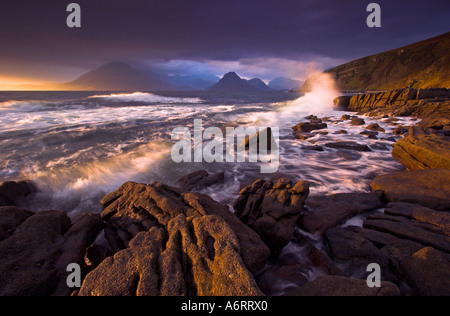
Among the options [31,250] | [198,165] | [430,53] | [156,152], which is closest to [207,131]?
[156,152]

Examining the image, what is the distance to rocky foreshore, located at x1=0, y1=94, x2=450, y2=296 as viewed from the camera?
8.49 ft

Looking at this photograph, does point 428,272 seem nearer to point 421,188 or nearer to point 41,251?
point 421,188

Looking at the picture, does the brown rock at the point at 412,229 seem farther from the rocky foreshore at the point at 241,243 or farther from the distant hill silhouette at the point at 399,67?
the distant hill silhouette at the point at 399,67

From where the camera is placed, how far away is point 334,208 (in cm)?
492

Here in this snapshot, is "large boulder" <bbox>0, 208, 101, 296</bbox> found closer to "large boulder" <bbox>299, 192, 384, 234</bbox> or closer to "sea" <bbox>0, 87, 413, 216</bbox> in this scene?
"sea" <bbox>0, 87, 413, 216</bbox>

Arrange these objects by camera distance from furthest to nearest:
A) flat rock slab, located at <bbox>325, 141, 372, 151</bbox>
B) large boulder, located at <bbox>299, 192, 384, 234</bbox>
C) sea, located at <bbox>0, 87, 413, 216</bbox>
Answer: flat rock slab, located at <bbox>325, 141, 372, 151</bbox> < sea, located at <bbox>0, 87, 413, 216</bbox> < large boulder, located at <bbox>299, 192, 384, 234</bbox>

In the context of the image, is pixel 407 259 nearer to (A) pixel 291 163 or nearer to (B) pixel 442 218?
(B) pixel 442 218

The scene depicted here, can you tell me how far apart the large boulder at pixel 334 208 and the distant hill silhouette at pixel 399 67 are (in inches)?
3076

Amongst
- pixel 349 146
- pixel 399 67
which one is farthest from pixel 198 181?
pixel 399 67

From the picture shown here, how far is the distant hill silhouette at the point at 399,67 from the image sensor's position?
6918 centimetres

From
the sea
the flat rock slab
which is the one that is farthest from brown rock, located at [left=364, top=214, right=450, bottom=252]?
the flat rock slab

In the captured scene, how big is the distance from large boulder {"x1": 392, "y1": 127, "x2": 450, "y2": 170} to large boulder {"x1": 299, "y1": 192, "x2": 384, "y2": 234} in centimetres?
287

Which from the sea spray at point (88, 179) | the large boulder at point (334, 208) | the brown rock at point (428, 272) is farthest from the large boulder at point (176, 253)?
the sea spray at point (88, 179)

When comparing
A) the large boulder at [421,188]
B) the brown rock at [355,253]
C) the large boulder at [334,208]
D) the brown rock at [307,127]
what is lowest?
the brown rock at [355,253]
